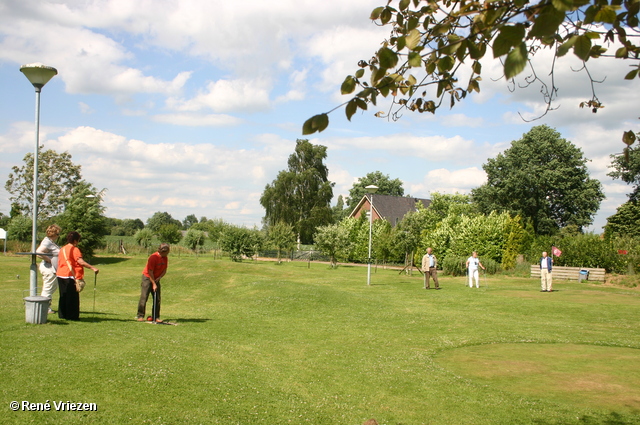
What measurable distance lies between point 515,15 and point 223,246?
47.0 metres

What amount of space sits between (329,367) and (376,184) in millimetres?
91833

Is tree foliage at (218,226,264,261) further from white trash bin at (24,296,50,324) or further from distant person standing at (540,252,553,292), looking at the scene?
white trash bin at (24,296,50,324)

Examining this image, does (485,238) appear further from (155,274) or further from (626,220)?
(155,274)

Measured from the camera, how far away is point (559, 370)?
356 inches

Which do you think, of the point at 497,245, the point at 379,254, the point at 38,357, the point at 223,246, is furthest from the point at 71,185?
the point at 38,357

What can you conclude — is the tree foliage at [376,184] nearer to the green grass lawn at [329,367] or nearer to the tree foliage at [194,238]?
the tree foliage at [194,238]

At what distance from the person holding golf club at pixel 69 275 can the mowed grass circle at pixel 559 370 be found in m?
7.63

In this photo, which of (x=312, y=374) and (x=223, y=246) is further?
(x=223, y=246)

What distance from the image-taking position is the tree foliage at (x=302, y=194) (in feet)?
226

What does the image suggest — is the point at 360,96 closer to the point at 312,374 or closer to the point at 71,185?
the point at 312,374

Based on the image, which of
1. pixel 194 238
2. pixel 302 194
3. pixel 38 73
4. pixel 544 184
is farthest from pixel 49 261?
pixel 302 194

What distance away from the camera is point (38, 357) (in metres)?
7.44

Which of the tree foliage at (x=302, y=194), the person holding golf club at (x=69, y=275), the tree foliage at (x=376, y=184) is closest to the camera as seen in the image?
the person holding golf club at (x=69, y=275)

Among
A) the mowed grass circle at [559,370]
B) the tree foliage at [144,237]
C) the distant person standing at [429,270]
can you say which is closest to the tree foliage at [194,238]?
the tree foliage at [144,237]
